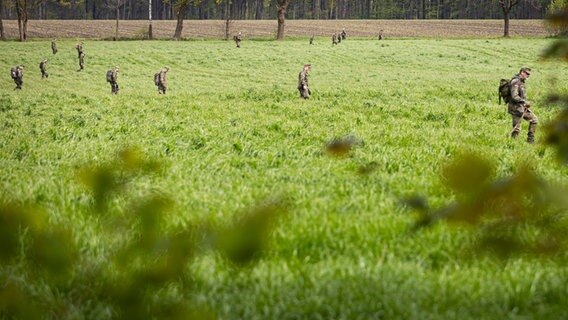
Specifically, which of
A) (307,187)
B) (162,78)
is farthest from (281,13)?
(307,187)

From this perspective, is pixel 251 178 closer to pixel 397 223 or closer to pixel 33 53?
pixel 397 223

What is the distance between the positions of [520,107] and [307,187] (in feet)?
25.6

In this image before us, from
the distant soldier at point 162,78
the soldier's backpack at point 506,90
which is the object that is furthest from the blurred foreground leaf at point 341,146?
the distant soldier at point 162,78

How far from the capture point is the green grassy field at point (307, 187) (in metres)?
4.71

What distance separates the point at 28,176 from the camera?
9352mm

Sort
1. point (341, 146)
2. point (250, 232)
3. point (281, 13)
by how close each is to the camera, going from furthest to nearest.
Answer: point (281, 13)
point (341, 146)
point (250, 232)

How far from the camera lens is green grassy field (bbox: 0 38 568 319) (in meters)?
4.71

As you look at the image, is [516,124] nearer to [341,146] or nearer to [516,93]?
[516,93]

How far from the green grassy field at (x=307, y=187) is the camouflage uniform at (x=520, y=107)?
0.44 meters

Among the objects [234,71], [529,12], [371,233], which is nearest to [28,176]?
[371,233]

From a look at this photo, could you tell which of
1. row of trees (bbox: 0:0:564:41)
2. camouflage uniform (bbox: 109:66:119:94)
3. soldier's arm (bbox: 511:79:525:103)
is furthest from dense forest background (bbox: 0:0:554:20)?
soldier's arm (bbox: 511:79:525:103)

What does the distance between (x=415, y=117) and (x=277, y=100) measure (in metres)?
7.86

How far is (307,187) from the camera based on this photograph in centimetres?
855

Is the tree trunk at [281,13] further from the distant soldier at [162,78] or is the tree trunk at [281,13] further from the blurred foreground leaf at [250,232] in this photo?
the blurred foreground leaf at [250,232]
